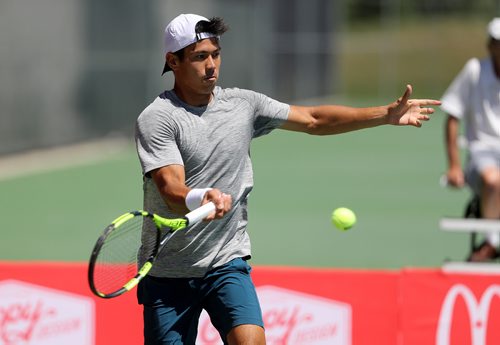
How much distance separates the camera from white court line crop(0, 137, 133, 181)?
18011 millimetres

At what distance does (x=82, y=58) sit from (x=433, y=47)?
83.7 ft

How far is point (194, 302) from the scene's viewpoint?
5129 mm

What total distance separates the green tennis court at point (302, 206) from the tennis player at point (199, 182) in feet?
16.3

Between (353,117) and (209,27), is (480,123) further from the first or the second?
(209,27)

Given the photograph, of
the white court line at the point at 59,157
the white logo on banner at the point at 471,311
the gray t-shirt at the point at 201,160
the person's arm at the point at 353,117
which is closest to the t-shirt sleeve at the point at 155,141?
the gray t-shirt at the point at 201,160

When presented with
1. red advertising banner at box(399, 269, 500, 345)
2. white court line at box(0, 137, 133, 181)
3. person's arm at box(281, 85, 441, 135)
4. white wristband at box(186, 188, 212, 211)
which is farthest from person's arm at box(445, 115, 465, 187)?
white court line at box(0, 137, 133, 181)

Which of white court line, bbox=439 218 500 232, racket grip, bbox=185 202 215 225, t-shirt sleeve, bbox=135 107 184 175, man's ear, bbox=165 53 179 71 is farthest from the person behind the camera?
white court line, bbox=439 218 500 232

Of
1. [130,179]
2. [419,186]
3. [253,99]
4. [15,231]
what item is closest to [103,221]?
[15,231]

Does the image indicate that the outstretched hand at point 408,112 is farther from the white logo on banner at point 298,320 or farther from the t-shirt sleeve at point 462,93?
the t-shirt sleeve at point 462,93

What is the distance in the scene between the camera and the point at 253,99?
5254mm

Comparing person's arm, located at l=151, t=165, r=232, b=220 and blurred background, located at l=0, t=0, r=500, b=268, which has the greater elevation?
person's arm, located at l=151, t=165, r=232, b=220

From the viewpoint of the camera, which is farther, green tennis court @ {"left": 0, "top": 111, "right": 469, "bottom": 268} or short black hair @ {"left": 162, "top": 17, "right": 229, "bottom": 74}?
green tennis court @ {"left": 0, "top": 111, "right": 469, "bottom": 268}

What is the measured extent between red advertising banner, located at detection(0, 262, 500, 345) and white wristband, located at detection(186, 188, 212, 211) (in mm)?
1756

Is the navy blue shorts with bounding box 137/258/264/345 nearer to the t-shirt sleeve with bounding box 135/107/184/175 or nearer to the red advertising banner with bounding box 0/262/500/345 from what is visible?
the t-shirt sleeve with bounding box 135/107/184/175
